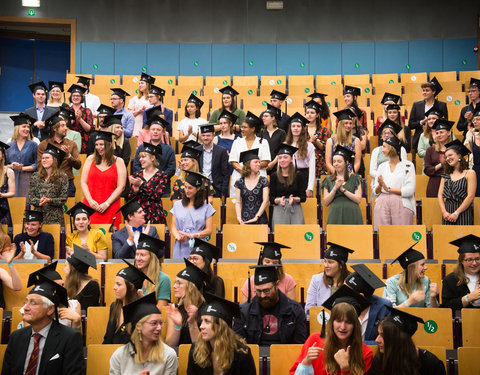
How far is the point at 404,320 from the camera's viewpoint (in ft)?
15.2

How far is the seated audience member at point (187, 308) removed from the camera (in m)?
5.20

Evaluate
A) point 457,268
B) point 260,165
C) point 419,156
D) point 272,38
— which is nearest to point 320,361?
point 457,268

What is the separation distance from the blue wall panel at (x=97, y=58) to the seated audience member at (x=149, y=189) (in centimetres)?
794

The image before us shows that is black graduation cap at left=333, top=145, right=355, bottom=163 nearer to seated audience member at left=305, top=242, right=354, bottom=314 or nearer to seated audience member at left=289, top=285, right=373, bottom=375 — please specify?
seated audience member at left=305, top=242, right=354, bottom=314

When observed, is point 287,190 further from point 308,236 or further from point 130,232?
point 130,232

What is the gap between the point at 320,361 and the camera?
454 centimetres

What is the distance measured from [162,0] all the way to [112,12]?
3.71 ft

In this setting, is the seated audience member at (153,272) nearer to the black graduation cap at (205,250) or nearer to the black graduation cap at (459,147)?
the black graduation cap at (205,250)

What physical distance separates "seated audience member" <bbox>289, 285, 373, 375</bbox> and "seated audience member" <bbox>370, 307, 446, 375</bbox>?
97 millimetres

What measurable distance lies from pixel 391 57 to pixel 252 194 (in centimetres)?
861

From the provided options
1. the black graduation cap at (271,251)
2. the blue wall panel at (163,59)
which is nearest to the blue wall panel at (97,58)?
the blue wall panel at (163,59)

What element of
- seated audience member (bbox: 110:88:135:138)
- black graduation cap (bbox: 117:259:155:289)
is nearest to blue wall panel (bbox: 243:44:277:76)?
seated audience member (bbox: 110:88:135:138)

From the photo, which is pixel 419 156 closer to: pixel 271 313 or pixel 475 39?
pixel 271 313

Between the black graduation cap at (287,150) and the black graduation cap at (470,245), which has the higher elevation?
the black graduation cap at (287,150)
